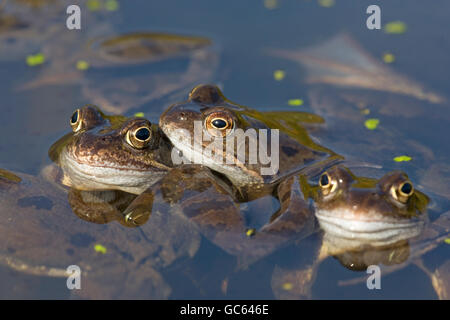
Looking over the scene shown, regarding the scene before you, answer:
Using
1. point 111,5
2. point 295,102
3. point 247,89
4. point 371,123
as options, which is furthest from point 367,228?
Result: point 111,5

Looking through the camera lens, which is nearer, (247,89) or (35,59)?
(247,89)

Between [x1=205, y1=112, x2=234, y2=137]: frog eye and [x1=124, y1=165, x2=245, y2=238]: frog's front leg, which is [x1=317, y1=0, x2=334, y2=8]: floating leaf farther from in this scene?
[x1=124, y1=165, x2=245, y2=238]: frog's front leg

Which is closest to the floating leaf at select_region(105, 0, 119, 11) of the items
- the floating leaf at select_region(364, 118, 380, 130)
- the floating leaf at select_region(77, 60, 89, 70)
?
the floating leaf at select_region(77, 60, 89, 70)

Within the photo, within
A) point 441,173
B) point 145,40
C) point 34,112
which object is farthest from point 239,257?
point 145,40

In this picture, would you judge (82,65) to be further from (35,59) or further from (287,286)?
(287,286)
